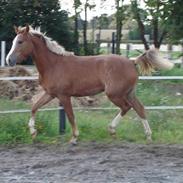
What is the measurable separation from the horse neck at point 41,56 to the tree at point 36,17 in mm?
16318

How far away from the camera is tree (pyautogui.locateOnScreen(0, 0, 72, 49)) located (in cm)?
2606

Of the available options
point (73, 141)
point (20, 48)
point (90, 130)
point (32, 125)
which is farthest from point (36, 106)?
point (90, 130)

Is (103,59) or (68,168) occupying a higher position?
(103,59)

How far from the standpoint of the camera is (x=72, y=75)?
9.36 m

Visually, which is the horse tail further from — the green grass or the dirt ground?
the dirt ground

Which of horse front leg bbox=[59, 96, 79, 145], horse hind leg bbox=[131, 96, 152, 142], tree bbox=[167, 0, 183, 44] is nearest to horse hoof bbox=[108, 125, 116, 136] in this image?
horse hind leg bbox=[131, 96, 152, 142]

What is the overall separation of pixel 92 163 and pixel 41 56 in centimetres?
265

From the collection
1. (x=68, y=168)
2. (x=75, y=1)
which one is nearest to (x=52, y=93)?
(x=68, y=168)

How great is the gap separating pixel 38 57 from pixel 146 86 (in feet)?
21.6

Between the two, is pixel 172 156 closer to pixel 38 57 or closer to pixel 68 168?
pixel 68 168

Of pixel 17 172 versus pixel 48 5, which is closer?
Result: pixel 17 172

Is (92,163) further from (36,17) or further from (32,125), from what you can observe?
(36,17)

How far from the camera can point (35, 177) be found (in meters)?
6.70

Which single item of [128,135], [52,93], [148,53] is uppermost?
[148,53]
